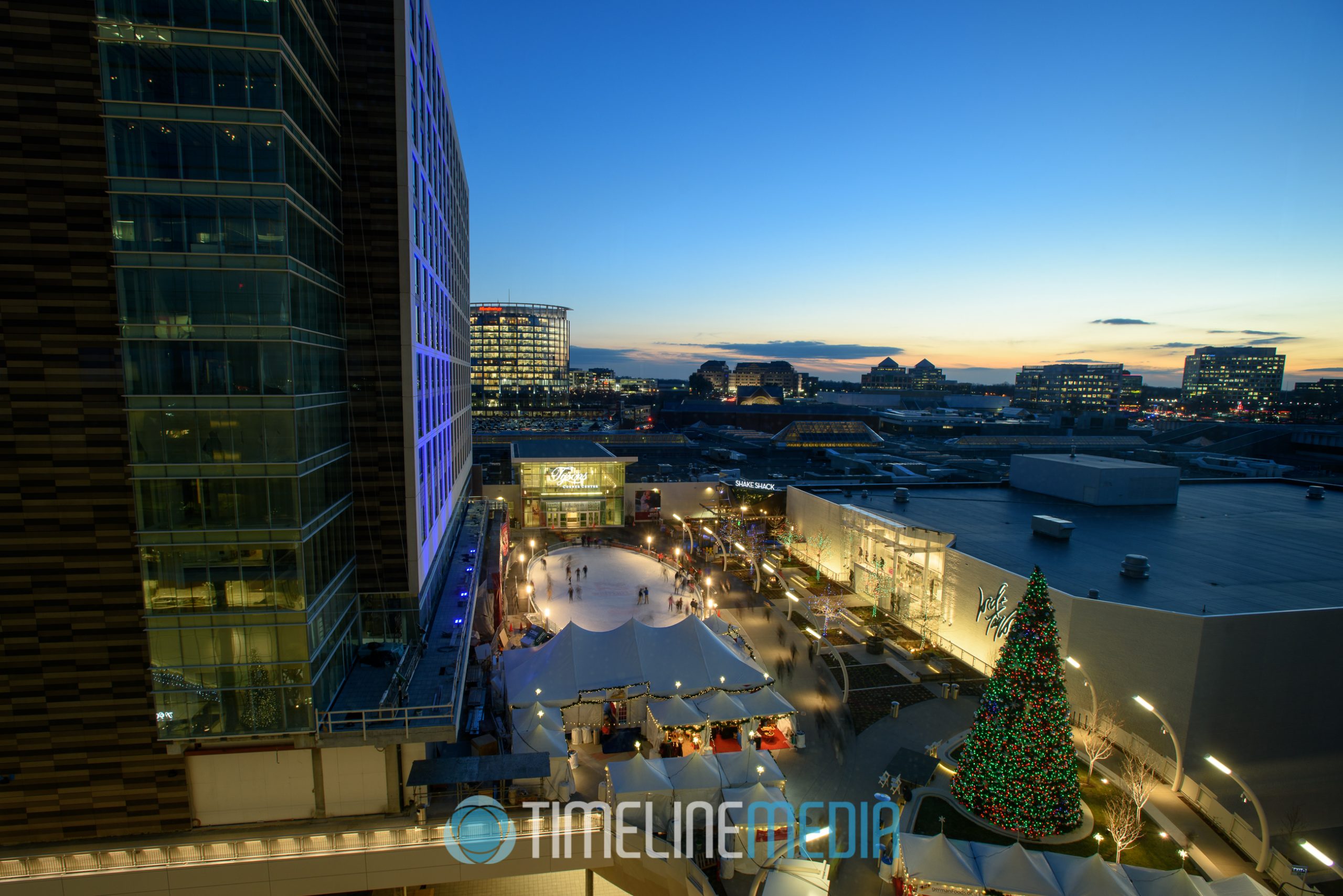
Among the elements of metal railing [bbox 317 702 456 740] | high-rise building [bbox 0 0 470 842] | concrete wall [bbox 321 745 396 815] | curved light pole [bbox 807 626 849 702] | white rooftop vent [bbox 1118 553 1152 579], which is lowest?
curved light pole [bbox 807 626 849 702]

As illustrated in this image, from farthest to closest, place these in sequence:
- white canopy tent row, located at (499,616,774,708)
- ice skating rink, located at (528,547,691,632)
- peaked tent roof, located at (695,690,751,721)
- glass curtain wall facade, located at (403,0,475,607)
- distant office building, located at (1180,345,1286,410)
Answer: distant office building, located at (1180,345,1286,410) < ice skating rink, located at (528,547,691,632) < white canopy tent row, located at (499,616,774,708) < peaked tent roof, located at (695,690,751,721) < glass curtain wall facade, located at (403,0,475,607)

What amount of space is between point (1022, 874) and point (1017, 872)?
94mm

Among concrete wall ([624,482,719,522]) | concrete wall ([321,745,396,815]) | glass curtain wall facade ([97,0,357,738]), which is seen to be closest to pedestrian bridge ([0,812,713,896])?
concrete wall ([321,745,396,815])

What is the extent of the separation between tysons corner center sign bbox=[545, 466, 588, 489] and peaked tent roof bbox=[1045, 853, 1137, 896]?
4220 cm

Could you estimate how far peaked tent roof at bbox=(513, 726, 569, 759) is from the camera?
18.2 meters

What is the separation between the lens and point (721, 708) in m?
21.0

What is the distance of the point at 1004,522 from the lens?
34.6 m

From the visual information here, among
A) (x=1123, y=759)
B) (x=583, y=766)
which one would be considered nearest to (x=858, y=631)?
(x=1123, y=759)

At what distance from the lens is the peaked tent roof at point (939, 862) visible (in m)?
13.7

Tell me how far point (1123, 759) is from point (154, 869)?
90.4ft

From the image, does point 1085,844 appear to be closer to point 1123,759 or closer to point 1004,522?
point 1123,759

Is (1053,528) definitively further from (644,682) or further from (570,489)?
(570,489)

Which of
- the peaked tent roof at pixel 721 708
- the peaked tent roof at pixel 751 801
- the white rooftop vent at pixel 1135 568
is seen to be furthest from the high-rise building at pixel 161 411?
the white rooftop vent at pixel 1135 568

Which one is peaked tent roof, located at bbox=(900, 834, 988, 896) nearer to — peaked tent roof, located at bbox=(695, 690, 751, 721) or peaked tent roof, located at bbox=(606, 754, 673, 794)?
peaked tent roof, located at bbox=(606, 754, 673, 794)
